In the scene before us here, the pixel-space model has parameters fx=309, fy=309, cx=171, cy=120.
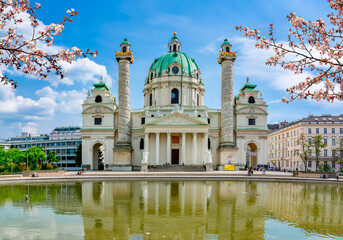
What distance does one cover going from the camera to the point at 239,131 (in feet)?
228

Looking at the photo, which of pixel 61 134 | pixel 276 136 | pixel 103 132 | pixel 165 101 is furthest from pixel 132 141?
pixel 61 134

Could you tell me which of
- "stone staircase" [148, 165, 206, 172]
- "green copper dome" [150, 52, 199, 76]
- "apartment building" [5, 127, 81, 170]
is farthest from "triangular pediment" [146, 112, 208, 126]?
"apartment building" [5, 127, 81, 170]

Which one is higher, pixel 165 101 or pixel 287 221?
pixel 165 101

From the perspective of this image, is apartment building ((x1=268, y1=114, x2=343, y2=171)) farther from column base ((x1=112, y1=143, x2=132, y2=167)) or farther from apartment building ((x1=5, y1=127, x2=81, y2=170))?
apartment building ((x1=5, y1=127, x2=81, y2=170))

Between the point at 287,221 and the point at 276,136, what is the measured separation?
9229cm

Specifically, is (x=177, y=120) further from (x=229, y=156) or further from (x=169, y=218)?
(x=169, y=218)

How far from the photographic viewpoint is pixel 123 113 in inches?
2566

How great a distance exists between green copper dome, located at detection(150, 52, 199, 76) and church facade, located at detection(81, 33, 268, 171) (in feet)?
0.98

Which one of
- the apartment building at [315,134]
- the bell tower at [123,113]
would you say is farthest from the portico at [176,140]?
the apartment building at [315,134]

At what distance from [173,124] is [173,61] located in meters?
20.2

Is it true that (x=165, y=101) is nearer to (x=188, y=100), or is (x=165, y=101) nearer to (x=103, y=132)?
(x=188, y=100)

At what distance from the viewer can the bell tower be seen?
64500 mm

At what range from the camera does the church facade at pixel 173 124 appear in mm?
64375

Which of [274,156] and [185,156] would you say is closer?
[185,156]
